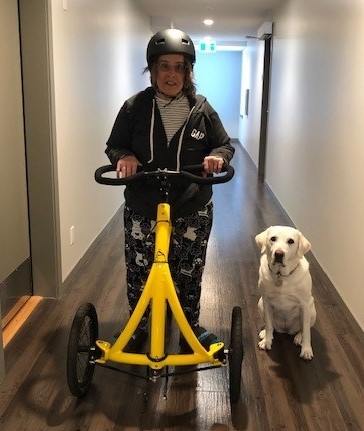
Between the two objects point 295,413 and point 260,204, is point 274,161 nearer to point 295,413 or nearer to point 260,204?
point 260,204

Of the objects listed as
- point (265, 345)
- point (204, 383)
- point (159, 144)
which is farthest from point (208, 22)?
point (204, 383)

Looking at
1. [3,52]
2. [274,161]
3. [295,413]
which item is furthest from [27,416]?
[274,161]

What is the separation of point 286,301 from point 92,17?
2772 millimetres

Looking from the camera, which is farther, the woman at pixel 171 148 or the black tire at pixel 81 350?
the woman at pixel 171 148

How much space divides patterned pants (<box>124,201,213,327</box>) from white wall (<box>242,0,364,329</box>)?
39.6 inches

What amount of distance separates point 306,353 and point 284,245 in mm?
582

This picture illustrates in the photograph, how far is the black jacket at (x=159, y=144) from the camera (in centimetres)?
221

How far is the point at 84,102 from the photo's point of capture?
3.81 m

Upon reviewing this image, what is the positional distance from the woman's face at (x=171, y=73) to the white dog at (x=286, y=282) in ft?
2.77

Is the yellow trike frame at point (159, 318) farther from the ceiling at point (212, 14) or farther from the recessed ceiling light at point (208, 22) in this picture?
the recessed ceiling light at point (208, 22)

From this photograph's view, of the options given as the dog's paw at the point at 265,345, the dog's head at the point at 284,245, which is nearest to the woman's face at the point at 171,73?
the dog's head at the point at 284,245

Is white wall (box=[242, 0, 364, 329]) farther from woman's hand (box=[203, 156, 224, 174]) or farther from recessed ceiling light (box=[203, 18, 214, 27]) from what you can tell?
recessed ceiling light (box=[203, 18, 214, 27])

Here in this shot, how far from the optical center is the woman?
2.17 metres

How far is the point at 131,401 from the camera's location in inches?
84.8
